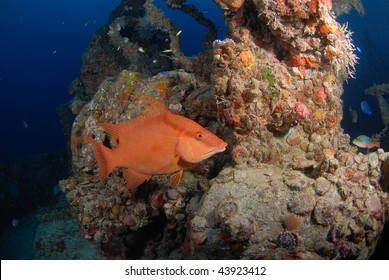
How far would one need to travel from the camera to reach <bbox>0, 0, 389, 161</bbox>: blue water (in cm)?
2286

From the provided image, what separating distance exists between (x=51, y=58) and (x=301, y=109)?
4825 inches

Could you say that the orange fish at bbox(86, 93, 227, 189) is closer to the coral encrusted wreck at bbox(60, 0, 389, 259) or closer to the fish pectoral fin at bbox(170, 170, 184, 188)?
the fish pectoral fin at bbox(170, 170, 184, 188)

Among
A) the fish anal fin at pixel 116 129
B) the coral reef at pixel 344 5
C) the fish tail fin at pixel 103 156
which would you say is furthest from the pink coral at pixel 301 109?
the coral reef at pixel 344 5

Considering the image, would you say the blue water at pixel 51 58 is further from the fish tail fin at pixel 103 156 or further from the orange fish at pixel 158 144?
the fish tail fin at pixel 103 156

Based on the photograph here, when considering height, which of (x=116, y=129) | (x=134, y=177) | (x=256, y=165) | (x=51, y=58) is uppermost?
(x=116, y=129)

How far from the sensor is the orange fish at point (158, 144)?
235 centimetres

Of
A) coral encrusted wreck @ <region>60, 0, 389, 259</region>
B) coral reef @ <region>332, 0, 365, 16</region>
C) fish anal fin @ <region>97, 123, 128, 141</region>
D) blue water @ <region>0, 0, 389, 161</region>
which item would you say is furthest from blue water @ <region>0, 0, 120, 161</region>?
fish anal fin @ <region>97, 123, 128, 141</region>

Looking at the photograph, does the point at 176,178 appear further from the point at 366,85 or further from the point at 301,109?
the point at 366,85

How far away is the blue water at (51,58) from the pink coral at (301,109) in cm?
1242

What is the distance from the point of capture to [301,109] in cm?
388

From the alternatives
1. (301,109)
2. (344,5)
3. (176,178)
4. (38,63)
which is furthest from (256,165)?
(38,63)

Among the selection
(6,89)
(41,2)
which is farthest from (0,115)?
(41,2)

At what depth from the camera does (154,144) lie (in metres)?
2.51

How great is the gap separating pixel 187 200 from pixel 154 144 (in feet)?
5.73
